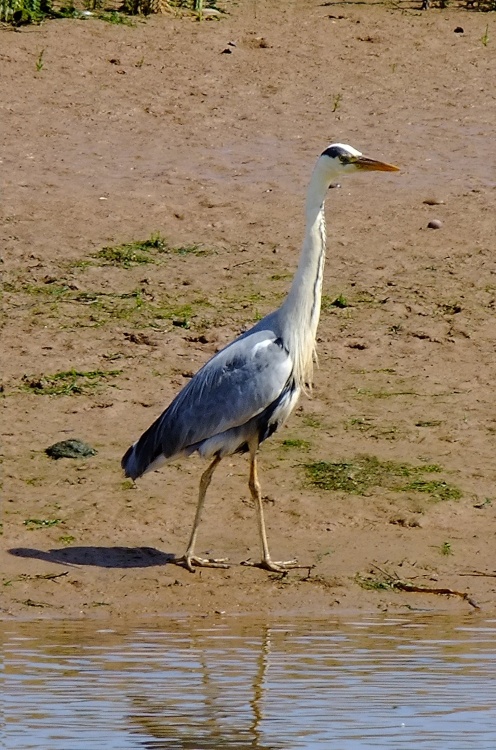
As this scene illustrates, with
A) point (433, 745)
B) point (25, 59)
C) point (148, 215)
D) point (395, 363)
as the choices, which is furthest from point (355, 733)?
point (25, 59)

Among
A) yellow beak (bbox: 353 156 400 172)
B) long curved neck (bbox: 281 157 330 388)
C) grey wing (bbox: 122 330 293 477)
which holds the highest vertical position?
yellow beak (bbox: 353 156 400 172)

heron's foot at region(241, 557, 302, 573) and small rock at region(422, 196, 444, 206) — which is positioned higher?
small rock at region(422, 196, 444, 206)

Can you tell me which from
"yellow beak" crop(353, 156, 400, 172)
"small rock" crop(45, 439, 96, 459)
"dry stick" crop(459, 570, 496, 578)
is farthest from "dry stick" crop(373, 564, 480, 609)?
"yellow beak" crop(353, 156, 400, 172)

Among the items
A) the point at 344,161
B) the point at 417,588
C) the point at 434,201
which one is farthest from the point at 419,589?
the point at 434,201

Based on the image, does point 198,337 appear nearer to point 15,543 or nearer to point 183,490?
point 183,490

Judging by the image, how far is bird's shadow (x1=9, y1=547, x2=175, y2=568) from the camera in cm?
773

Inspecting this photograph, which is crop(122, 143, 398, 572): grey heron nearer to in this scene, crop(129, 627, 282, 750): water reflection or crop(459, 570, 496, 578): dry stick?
crop(459, 570, 496, 578): dry stick

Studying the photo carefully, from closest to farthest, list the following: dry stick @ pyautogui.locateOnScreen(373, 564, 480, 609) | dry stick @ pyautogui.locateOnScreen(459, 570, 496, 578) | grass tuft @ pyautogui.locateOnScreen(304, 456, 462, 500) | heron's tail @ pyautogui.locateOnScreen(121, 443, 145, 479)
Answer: dry stick @ pyautogui.locateOnScreen(373, 564, 480, 609) → dry stick @ pyautogui.locateOnScreen(459, 570, 496, 578) → heron's tail @ pyautogui.locateOnScreen(121, 443, 145, 479) → grass tuft @ pyautogui.locateOnScreen(304, 456, 462, 500)

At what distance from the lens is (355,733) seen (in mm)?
5492

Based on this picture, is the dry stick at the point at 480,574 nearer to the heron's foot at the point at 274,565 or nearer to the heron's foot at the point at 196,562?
the heron's foot at the point at 274,565

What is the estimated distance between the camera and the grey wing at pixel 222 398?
7.82 meters

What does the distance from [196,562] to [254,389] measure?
34.5 inches

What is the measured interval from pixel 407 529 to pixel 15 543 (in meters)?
1.95

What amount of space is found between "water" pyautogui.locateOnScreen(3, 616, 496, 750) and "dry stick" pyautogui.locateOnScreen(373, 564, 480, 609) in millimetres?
297
